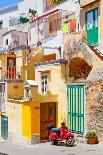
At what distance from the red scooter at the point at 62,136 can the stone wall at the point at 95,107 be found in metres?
1.36

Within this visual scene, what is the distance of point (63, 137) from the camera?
957 inches

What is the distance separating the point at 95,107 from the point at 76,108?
2.12m

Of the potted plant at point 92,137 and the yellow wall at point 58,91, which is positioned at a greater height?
the yellow wall at point 58,91

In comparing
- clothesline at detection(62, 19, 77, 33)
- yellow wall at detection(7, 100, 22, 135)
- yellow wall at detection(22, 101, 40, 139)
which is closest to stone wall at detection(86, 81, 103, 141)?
yellow wall at detection(22, 101, 40, 139)

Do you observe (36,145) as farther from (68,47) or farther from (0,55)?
(0,55)

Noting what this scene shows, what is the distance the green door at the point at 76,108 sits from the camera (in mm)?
25297

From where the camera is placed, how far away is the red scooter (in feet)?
79.2

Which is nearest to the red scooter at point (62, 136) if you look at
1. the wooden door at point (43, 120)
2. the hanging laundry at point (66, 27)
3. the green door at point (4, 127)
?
the wooden door at point (43, 120)

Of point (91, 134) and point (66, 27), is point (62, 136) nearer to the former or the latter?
point (91, 134)

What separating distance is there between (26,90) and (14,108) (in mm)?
2989

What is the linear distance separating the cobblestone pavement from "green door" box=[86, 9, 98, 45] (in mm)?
8801

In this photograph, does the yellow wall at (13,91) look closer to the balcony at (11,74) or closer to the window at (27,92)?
the balcony at (11,74)

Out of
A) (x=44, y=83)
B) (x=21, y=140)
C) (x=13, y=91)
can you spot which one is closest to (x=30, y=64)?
(x=13, y=91)

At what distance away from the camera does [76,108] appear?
25.8 m
